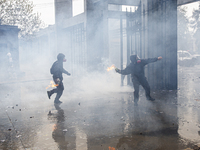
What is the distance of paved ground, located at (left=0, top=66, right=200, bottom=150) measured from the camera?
11.6 feet

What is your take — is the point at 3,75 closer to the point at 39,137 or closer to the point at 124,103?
the point at 124,103

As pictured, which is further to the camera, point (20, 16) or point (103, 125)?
point (20, 16)

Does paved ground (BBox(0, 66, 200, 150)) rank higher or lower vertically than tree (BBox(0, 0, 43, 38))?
lower

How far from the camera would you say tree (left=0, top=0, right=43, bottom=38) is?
21.1 m

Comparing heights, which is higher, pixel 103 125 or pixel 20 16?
pixel 20 16

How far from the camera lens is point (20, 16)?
22719mm

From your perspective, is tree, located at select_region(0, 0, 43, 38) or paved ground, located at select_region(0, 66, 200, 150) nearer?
paved ground, located at select_region(0, 66, 200, 150)

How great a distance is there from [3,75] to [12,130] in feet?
43.2

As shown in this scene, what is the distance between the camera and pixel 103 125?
4508 mm

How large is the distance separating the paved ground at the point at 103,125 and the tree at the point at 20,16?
16.9m

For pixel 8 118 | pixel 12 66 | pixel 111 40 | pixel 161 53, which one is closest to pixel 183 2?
pixel 161 53

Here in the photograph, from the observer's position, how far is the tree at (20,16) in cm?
2109

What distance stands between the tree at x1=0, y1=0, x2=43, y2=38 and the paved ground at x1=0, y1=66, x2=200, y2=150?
16884 millimetres

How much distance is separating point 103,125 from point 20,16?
21.3 m
